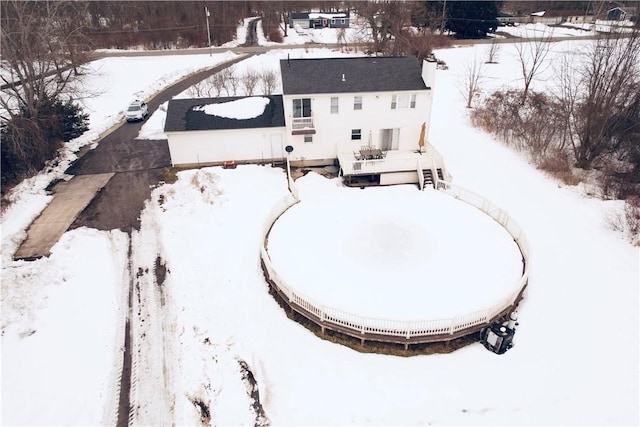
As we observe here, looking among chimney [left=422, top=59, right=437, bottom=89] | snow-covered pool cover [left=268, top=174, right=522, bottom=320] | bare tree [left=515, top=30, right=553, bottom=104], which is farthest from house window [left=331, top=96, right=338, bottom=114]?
bare tree [left=515, top=30, right=553, bottom=104]

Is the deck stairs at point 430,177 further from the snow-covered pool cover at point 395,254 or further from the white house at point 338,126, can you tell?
the snow-covered pool cover at point 395,254

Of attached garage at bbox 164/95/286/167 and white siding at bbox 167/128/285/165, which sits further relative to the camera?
white siding at bbox 167/128/285/165

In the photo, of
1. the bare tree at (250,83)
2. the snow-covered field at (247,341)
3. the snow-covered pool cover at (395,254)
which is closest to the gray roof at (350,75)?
the snow-covered pool cover at (395,254)

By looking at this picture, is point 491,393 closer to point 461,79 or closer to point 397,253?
point 397,253

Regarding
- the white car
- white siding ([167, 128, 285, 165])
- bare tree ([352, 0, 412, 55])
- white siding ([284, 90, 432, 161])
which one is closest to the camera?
white siding ([284, 90, 432, 161])

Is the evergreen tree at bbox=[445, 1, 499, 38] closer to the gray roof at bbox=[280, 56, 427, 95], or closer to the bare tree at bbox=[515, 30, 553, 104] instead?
the bare tree at bbox=[515, 30, 553, 104]

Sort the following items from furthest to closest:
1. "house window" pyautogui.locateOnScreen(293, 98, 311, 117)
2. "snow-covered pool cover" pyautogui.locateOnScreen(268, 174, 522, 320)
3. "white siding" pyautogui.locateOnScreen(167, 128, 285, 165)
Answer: "white siding" pyautogui.locateOnScreen(167, 128, 285, 165)
"house window" pyautogui.locateOnScreen(293, 98, 311, 117)
"snow-covered pool cover" pyautogui.locateOnScreen(268, 174, 522, 320)

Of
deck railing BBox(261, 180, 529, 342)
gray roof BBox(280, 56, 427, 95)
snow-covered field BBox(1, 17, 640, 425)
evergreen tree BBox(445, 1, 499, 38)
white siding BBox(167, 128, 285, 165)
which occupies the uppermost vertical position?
evergreen tree BBox(445, 1, 499, 38)
